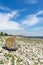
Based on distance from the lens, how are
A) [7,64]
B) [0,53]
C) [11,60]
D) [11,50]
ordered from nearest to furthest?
[7,64] → [11,60] → [0,53] → [11,50]

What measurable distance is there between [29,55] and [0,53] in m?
3.57

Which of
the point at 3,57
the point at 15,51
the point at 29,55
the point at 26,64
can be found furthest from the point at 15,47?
the point at 26,64

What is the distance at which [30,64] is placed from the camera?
54.1ft

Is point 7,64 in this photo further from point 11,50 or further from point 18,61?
point 11,50

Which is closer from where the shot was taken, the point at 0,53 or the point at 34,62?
the point at 34,62

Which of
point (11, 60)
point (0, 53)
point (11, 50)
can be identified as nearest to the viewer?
point (11, 60)

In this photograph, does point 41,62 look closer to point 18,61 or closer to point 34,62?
point 34,62

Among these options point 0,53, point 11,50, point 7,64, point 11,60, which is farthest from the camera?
point 11,50

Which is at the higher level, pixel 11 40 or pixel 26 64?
pixel 11 40

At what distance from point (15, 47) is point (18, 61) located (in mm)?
4730

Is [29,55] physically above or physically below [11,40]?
below

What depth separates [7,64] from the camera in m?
15.9

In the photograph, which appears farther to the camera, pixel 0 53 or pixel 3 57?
pixel 0 53

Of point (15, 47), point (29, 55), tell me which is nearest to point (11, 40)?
point (15, 47)
